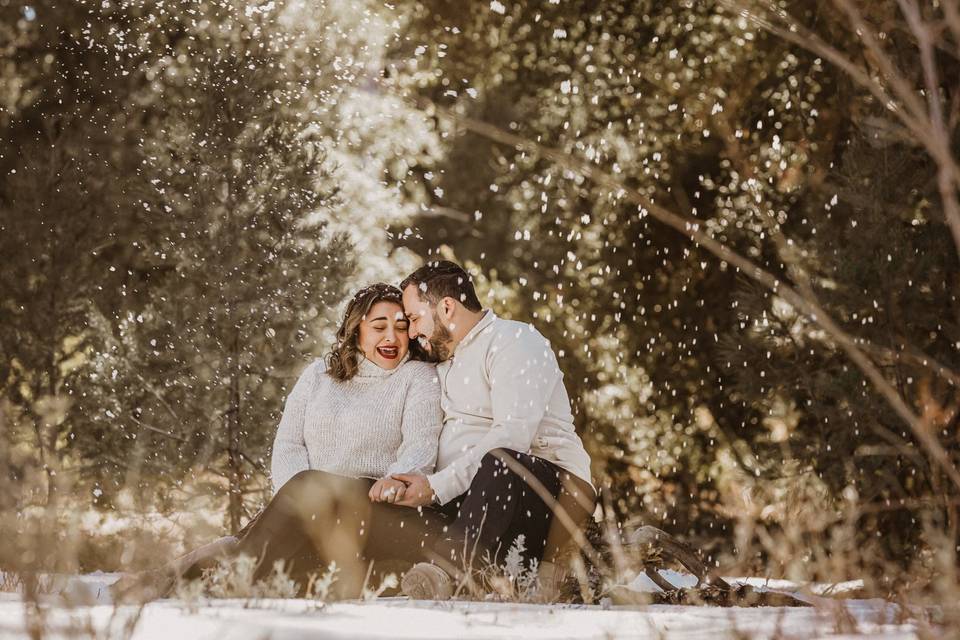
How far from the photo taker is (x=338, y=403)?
5.05 m

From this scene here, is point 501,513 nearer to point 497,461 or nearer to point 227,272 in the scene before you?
point 497,461

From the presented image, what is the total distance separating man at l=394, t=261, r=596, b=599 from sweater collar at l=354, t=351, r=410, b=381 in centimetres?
15

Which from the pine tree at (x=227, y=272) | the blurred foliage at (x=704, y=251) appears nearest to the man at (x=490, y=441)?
the pine tree at (x=227, y=272)

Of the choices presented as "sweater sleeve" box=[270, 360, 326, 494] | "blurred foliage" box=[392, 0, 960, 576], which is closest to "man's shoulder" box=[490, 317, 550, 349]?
"sweater sleeve" box=[270, 360, 326, 494]

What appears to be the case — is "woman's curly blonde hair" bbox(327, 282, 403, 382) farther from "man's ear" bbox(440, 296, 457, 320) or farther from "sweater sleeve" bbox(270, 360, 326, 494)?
"man's ear" bbox(440, 296, 457, 320)

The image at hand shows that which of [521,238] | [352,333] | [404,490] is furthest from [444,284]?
[521,238]

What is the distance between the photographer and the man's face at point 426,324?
493 cm

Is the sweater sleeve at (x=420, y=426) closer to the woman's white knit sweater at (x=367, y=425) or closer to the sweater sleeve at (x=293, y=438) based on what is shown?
the woman's white knit sweater at (x=367, y=425)

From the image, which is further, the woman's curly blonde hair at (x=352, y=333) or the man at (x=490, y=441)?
the woman's curly blonde hair at (x=352, y=333)

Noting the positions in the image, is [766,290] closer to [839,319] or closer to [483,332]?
[839,319]

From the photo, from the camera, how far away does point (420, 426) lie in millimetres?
4863

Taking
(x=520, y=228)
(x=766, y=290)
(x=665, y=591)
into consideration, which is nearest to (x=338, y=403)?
(x=665, y=591)

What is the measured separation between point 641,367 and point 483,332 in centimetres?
435

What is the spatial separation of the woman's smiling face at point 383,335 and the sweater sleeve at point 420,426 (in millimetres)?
154
